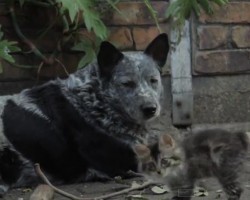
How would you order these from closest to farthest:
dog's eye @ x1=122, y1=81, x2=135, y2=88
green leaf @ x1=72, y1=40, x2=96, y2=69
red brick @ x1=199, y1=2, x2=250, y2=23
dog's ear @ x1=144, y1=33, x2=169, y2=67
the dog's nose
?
the dog's nose < dog's eye @ x1=122, y1=81, x2=135, y2=88 < dog's ear @ x1=144, y1=33, x2=169, y2=67 < green leaf @ x1=72, y1=40, x2=96, y2=69 < red brick @ x1=199, y1=2, x2=250, y2=23

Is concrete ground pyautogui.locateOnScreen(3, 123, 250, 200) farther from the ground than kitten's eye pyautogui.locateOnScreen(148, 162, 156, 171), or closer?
closer

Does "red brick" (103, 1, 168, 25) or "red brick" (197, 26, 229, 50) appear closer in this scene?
"red brick" (103, 1, 168, 25)

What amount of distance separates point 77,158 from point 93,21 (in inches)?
28.7

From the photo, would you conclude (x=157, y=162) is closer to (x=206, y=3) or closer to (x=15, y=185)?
(x=15, y=185)

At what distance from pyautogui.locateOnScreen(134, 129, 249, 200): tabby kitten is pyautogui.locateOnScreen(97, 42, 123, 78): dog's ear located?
3.29 feet

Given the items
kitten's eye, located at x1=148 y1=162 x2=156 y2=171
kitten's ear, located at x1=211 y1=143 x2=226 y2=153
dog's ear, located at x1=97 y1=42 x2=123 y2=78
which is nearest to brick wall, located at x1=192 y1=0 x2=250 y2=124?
dog's ear, located at x1=97 y1=42 x2=123 y2=78

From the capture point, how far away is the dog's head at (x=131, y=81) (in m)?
3.83

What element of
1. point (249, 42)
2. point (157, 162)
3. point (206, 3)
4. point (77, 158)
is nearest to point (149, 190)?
point (77, 158)

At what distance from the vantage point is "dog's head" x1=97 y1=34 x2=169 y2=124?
3.83 m

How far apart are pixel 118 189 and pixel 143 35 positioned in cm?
125

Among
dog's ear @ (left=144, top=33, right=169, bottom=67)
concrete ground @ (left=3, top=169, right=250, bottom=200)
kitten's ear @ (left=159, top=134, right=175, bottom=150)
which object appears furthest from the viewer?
dog's ear @ (left=144, top=33, right=169, bottom=67)

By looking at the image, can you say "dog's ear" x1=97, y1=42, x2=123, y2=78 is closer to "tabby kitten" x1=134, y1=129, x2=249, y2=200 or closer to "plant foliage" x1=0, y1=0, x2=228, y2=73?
"plant foliage" x1=0, y1=0, x2=228, y2=73

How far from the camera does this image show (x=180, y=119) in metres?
4.70

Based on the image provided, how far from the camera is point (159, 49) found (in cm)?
408
